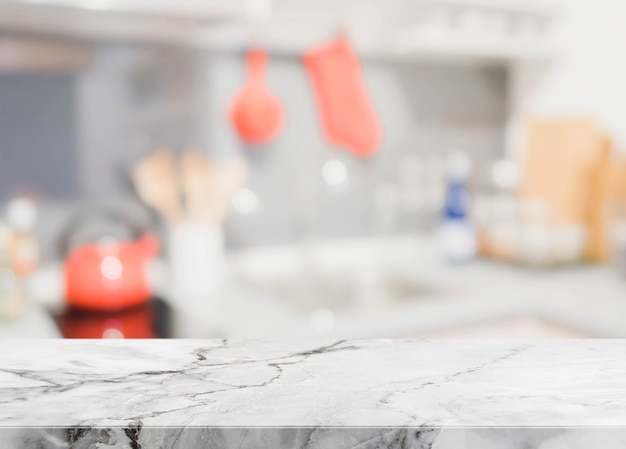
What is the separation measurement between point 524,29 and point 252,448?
210 centimetres

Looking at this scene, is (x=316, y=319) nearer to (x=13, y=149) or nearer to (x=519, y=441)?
(x=13, y=149)

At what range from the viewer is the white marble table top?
0.37 meters

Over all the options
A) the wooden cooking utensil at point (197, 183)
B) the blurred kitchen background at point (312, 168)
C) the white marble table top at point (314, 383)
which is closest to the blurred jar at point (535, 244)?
the blurred kitchen background at point (312, 168)

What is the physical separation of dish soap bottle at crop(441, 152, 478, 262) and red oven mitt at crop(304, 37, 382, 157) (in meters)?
0.31

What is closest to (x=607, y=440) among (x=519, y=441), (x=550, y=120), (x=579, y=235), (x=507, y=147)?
(x=519, y=441)

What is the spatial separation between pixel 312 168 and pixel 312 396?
1.70 m

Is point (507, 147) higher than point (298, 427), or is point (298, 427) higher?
point (507, 147)

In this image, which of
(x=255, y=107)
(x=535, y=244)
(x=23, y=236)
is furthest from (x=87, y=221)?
(x=535, y=244)

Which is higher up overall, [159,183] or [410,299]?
[159,183]

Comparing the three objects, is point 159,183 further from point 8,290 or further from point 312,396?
point 312,396

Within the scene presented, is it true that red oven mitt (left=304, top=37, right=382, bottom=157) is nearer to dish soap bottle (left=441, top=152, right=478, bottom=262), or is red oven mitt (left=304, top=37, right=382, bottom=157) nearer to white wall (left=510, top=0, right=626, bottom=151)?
dish soap bottle (left=441, top=152, right=478, bottom=262)

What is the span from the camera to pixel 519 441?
1.17ft

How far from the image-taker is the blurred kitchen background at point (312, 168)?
153 cm

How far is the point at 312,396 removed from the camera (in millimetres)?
391
